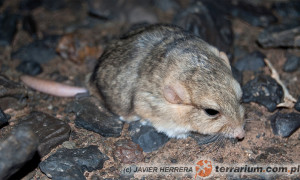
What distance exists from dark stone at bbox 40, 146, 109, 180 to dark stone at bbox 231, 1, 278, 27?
4.33 m

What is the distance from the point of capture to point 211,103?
15.4ft

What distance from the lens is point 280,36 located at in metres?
6.76

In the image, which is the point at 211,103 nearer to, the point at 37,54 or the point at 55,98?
the point at 55,98

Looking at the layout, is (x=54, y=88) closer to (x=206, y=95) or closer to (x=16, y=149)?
(x=16, y=149)

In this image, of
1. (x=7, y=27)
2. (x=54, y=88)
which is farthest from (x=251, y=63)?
(x=7, y=27)

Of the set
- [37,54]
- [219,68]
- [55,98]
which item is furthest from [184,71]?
[37,54]

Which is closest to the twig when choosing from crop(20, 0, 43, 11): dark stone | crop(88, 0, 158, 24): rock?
crop(88, 0, 158, 24): rock

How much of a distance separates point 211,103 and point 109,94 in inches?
67.2

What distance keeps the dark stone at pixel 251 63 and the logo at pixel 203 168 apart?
7.08 feet

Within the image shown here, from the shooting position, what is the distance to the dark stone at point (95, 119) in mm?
5523

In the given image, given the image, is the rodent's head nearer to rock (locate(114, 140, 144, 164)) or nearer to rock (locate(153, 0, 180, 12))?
rock (locate(114, 140, 144, 164))

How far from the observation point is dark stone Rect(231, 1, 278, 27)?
758 centimetres

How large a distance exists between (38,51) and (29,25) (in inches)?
32.8

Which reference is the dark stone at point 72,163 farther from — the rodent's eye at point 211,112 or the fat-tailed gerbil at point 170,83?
the rodent's eye at point 211,112
